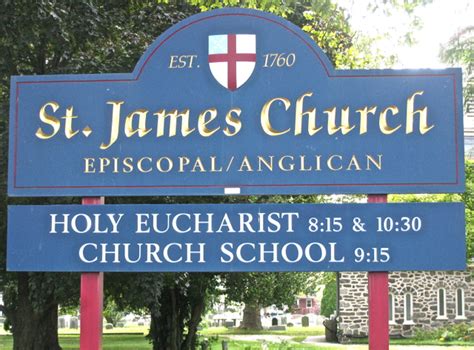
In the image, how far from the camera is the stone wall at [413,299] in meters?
33.2

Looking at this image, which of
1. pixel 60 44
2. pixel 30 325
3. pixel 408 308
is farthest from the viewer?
pixel 408 308

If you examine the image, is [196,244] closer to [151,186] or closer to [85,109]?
[151,186]

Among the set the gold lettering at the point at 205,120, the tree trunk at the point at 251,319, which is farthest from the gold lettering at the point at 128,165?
the tree trunk at the point at 251,319

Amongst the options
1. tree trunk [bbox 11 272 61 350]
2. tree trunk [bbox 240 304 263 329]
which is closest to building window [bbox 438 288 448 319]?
tree trunk [bbox 240 304 263 329]

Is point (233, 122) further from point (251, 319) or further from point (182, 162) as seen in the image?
point (251, 319)

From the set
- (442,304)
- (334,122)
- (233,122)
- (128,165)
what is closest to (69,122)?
(128,165)

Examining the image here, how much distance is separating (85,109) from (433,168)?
352 cm

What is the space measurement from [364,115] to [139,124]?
2256 mm

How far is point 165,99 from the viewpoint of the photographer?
8195 mm

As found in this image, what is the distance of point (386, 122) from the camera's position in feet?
26.2

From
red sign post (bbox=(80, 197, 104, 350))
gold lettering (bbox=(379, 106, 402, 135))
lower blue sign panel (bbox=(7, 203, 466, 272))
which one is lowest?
red sign post (bbox=(80, 197, 104, 350))

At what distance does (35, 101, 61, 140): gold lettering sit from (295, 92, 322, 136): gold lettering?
2.42 meters

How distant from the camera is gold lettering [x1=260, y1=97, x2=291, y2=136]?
805 cm

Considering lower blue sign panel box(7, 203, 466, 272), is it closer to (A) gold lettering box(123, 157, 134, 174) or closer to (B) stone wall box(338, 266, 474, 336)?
(A) gold lettering box(123, 157, 134, 174)
